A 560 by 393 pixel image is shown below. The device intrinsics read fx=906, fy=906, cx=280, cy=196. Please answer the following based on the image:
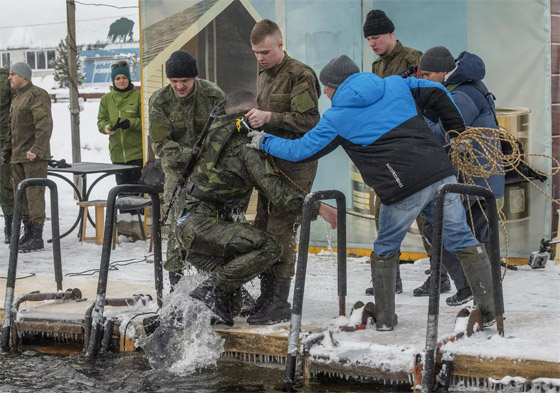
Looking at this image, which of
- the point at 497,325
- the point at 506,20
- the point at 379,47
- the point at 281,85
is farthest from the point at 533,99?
the point at 497,325

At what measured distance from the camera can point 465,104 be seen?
6109mm

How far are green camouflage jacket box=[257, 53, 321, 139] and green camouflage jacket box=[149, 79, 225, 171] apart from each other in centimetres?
54

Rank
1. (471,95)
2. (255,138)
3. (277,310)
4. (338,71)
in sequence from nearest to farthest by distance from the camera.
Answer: (338,71)
(255,138)
(277,310)
(471,95)

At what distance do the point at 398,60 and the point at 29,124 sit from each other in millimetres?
4793

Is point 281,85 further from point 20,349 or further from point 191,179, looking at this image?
point 20,349

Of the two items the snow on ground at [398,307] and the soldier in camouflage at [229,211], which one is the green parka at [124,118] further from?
the soldier in camouflage at [229,211]

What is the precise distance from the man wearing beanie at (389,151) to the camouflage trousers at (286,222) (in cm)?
59

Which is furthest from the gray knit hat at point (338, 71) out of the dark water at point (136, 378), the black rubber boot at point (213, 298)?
the dark water at point (136, 378)

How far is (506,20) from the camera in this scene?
319 inches

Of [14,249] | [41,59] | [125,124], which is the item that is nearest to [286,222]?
[14,249]

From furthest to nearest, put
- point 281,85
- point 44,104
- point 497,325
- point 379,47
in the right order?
point 44,104, point 379,47, point 281,85, point 497,325

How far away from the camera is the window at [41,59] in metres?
42.5

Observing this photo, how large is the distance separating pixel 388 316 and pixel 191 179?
1530mm

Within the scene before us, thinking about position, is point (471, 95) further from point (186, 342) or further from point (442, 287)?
point (186, 342)
